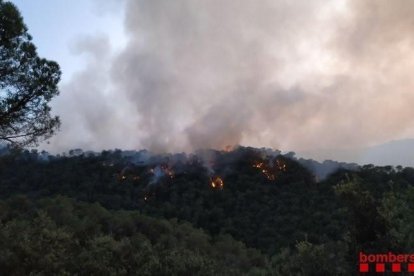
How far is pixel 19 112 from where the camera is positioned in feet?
67.1

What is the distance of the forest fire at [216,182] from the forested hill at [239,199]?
13.1 inches

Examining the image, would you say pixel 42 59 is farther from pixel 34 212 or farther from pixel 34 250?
pixel 34 212

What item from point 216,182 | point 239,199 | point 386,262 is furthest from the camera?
point 216,182

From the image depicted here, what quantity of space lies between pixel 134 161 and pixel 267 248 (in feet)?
362

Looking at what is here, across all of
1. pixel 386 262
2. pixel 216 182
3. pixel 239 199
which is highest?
pixel 216 182

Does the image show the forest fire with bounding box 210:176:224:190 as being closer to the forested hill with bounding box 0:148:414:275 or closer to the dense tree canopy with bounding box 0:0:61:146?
the forested hill with bounding box 0:148:414:275

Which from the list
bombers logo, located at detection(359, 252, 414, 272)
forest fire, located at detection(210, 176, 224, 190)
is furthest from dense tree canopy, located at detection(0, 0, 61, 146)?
forest fire, located at detection(210, 176, 224, 190)

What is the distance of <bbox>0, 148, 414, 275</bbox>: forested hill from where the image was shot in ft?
53.1

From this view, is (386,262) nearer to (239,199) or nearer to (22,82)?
(22,82)

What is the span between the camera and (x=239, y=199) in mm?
121125

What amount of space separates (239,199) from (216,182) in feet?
85.3

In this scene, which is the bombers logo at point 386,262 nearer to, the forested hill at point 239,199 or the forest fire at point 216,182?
the forested hill at point 239,199

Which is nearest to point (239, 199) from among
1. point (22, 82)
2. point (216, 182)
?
point (216, 182)

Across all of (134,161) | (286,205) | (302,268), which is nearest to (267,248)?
(286,205)
